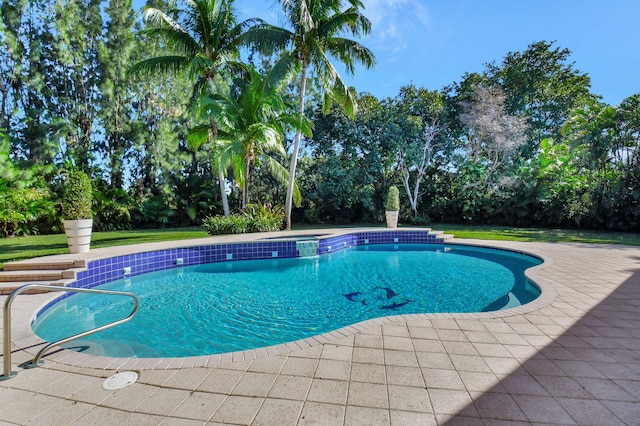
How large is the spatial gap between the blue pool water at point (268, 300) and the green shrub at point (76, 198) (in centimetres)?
197

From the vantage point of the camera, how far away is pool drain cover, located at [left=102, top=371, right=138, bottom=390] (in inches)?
94.5

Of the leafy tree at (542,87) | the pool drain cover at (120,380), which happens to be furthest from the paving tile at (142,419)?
the leafy tree at (542,87)

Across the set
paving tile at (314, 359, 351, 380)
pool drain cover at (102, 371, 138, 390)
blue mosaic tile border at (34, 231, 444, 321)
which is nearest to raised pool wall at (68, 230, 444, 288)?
blue mosaic tile border at (34, 231, 444, 321)

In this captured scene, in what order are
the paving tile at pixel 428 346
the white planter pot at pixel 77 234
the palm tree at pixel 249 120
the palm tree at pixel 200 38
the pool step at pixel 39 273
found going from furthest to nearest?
1. the palm tree at pixel 200 38
2. the palm tree at pixel 249 120
3. the white planter pot at pixel 77 234
4. the pool step at pixel 39 273
5. the paving tile at pixel 428 346

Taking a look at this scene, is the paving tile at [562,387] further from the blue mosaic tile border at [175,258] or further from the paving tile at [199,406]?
the blue mosaic tile border at [175,258]

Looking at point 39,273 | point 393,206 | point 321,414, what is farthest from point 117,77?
point 321,414

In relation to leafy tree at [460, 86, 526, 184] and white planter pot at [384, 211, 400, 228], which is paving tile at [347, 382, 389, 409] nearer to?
white planter pot at [384, 211, 400, 228]

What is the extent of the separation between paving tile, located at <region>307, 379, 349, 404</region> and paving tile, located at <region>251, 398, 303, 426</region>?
14 cm

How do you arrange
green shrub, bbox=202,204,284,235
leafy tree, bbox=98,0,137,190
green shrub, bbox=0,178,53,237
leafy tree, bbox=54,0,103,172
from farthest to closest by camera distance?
leafy tree, bbox=98,0,137,190, leafy tree, bbox=54,0,103,172, green shrub, bbox=202,204,284,235, green shrub, bbox=0,178,53,237

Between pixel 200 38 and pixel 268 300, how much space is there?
1133cm

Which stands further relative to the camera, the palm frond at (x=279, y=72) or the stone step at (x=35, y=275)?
the palm frond at (x=279, y=72)

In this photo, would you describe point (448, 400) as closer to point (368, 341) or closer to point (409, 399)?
point (409, 399)

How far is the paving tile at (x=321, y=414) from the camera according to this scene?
77.5 inches

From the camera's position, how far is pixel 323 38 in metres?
11.7
